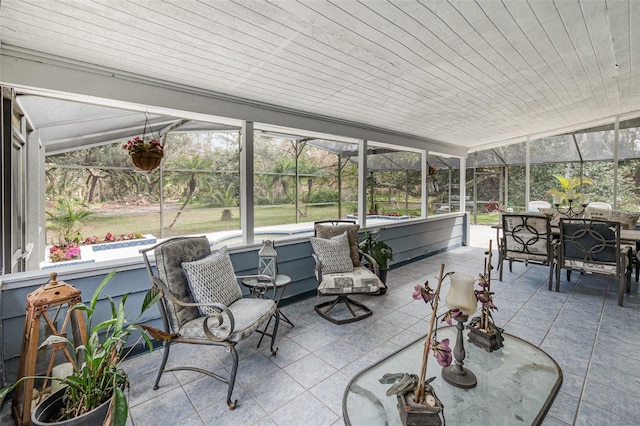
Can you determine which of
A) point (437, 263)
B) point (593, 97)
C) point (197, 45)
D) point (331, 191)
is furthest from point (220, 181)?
point (593, 97)

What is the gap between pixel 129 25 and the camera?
1.82 meters

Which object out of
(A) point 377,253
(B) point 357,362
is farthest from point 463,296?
(A) point 377,253

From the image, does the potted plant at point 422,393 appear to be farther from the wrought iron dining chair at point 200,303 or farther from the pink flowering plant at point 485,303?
the wrought iron dining chair at point 200,303

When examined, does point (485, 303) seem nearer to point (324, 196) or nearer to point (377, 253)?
point (377, 253)

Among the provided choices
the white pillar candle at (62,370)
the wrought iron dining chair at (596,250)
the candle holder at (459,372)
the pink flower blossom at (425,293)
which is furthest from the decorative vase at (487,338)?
the wrought iron dining chair at (596,250)

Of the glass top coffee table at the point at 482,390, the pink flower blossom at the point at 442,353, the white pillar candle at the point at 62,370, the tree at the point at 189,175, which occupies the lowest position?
the white pillar candle at the point at 62,370

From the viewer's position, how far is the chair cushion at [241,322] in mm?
2078

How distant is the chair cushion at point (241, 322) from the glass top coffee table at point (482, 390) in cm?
87

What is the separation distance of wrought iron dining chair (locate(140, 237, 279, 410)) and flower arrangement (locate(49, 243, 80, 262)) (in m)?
3.20

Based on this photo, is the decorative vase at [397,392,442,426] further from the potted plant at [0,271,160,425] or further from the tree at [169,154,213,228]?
the tree at [169,154,213,228]

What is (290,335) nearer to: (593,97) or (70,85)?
(70,85)

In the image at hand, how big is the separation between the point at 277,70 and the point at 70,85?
1597 mm

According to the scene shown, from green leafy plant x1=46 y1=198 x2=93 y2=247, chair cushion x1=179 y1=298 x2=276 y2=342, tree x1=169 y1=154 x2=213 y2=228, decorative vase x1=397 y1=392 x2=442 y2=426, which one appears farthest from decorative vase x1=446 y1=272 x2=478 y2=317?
tree x1=169 y1=154 x2=213 y2=228

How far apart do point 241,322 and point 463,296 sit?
4.93 ft
